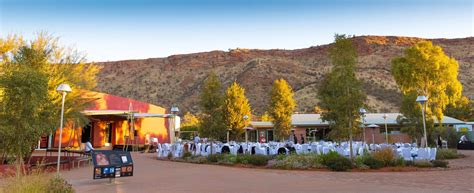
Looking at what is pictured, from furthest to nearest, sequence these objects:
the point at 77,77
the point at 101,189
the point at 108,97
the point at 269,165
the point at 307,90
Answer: the point at 307,90
the point at 108,97
the point at 77,77
the point at 269,165
the point at 101,189

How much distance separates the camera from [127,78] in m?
75.6

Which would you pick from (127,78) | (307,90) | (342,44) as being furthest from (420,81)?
(127,78)

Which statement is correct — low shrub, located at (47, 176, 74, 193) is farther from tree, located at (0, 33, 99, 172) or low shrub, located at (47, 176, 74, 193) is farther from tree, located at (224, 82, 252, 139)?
tree, located at (224, 82, 252, 139)

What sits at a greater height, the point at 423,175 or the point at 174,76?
the point at 174,76

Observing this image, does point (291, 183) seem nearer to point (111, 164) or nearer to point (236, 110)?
point (111, 164)

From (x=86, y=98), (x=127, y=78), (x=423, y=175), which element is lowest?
(x=423, y=175)

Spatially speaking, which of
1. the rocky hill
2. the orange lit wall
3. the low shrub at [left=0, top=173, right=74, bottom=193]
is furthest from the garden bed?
the rocky hill

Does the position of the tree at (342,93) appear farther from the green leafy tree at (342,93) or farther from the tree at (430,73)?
the tree at (430,73)

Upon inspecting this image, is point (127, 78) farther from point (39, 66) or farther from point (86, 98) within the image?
point (39, 66)

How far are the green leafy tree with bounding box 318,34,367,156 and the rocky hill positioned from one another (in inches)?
1263

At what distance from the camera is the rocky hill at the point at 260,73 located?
55062mm

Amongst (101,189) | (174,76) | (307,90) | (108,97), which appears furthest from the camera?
(174,76)

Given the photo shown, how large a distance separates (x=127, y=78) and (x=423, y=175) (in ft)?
232

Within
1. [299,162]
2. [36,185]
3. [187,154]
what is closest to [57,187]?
[36,185]
